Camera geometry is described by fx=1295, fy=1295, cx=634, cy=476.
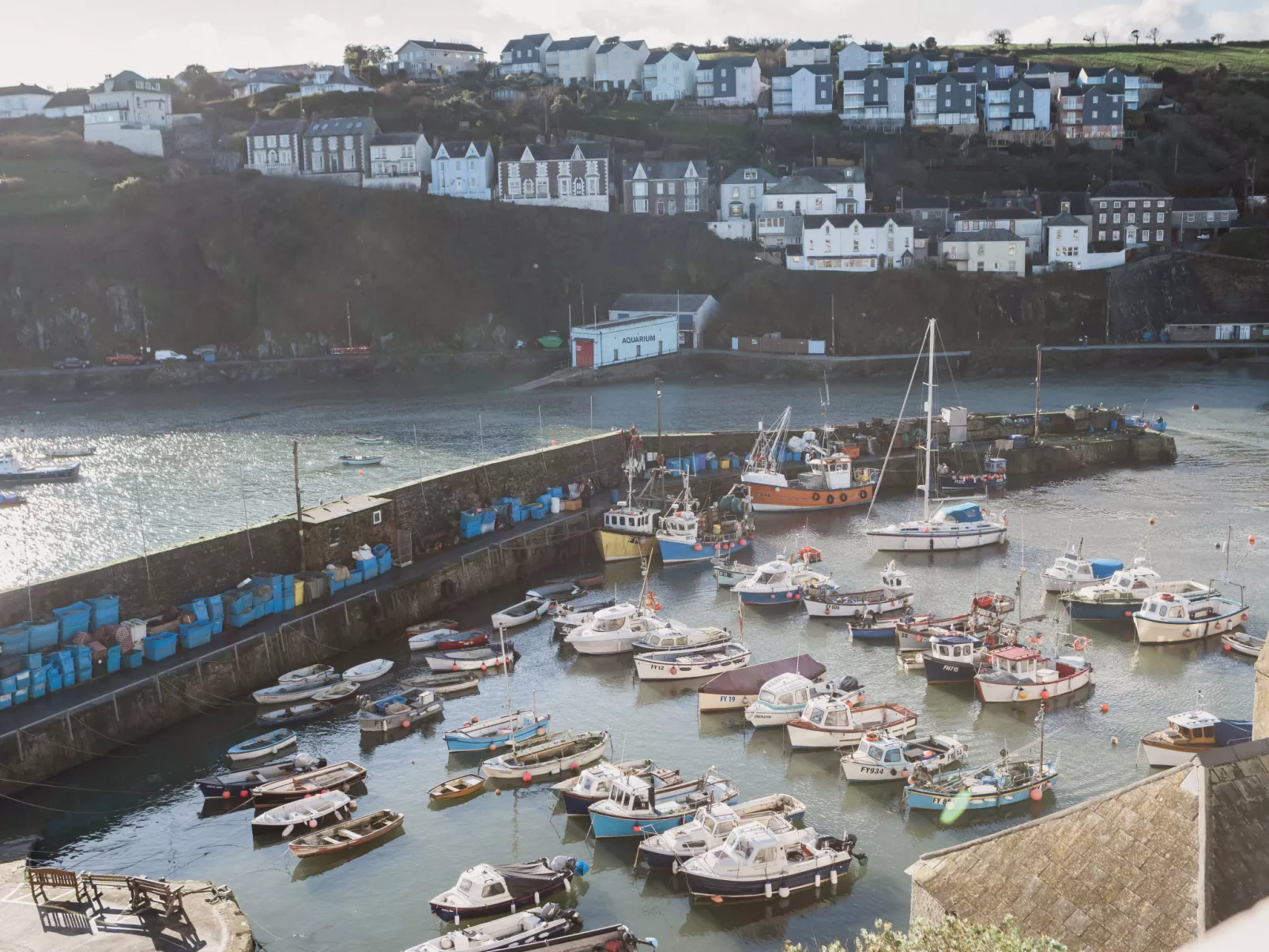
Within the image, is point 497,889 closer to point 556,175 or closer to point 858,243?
point 858,243

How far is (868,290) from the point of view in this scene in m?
64.1

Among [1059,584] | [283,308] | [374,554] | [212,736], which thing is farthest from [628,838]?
[283,308]

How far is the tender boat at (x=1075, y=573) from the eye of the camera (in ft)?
91.9

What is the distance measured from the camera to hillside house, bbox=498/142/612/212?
74.9m

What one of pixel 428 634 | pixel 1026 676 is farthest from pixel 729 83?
pixel 1026 676

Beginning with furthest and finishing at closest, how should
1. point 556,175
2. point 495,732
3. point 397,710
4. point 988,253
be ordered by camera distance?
point 556,175, point 988,253, point 397,710, point 495,732

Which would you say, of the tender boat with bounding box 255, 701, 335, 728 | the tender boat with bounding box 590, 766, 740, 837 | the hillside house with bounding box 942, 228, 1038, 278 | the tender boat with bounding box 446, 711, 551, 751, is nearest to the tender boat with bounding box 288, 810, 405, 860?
the tender boat with bounding box 446, 711, 551, 751

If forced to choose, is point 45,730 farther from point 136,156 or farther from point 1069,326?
point 136,156

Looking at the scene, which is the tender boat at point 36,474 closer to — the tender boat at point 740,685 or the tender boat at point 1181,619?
the tender boat at point 740,685

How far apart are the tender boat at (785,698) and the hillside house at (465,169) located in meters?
59.0

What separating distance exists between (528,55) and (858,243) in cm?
4192

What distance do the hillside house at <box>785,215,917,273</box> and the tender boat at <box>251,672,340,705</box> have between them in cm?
4786

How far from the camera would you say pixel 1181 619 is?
2505cm

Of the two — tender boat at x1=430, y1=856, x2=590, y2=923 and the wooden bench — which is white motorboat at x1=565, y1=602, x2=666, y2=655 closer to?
tender boat at x1=430, y1=856, x2=590, y2=923
